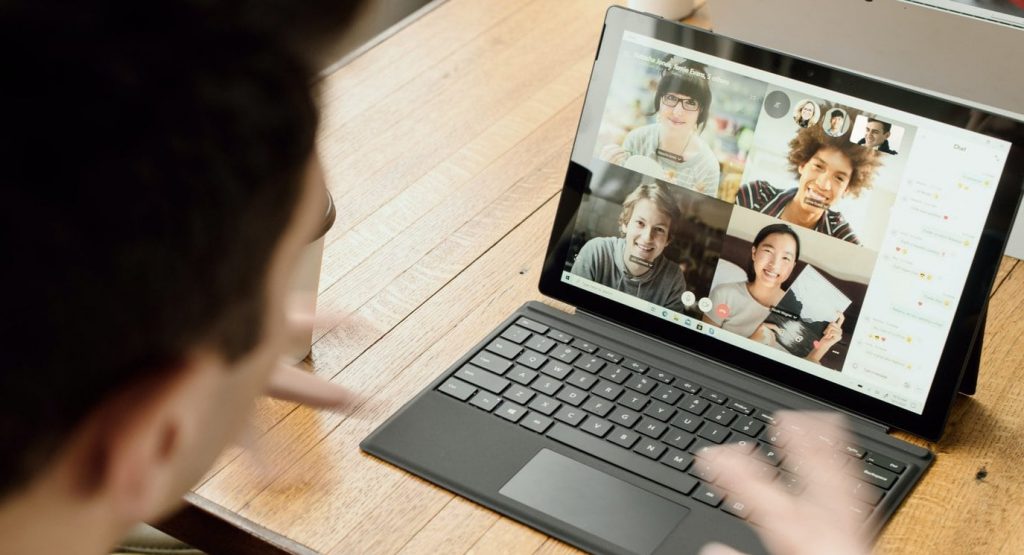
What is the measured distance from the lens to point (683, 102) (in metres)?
1.11

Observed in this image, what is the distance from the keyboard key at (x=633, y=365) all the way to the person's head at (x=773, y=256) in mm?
122

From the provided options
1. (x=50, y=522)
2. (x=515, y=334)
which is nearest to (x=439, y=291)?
(x=515, y=334)

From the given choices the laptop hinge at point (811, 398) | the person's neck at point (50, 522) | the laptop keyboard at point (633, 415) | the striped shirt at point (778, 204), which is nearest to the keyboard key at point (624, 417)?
the laptop keyboard at point (633, 415)

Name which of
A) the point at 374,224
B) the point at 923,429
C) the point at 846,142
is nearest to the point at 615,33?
the point at 846,142

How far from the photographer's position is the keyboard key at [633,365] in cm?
111

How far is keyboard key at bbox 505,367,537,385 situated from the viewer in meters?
1.10

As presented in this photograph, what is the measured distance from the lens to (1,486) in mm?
463

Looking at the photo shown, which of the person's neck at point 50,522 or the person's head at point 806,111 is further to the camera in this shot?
the person's head at point 806,111

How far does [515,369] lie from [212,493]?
0.28 metres

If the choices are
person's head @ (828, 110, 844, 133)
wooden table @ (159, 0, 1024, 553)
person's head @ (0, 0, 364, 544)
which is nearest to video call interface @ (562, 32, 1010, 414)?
person's head @ (828, 110, 844, 133)

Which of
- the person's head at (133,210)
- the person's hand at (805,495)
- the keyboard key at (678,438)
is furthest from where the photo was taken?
the keyboard key at (678,438)

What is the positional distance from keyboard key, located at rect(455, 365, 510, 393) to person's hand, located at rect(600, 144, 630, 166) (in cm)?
23

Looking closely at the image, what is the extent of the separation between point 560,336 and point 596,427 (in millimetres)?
122

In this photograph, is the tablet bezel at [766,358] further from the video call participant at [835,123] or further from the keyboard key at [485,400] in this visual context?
the keyboard key at [485,400]
